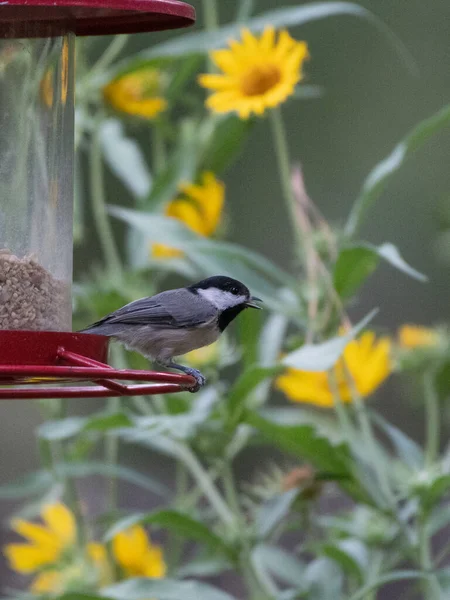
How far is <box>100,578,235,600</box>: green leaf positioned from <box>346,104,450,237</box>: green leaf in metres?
1.25

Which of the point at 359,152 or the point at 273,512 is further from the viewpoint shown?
the point at 359,152

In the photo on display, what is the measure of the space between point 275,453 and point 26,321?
201 inches

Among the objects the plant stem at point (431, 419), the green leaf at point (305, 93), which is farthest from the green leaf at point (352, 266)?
the green leaf at point (305, 93)

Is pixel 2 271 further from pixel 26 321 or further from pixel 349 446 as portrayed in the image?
pixel 349 446

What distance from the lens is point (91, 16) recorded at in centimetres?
304

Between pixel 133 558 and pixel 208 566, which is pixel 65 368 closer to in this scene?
pixel 208 566

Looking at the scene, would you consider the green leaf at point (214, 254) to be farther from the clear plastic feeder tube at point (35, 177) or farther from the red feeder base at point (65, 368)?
the red feeder base at point (65, 368)

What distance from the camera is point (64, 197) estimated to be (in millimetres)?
3217

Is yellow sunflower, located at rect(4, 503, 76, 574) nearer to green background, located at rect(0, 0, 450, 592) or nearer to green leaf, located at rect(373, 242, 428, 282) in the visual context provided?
green leaf, located at rect(373, 242, 428, 282)

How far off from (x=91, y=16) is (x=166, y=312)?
900 mm

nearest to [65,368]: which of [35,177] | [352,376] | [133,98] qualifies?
[35,177]

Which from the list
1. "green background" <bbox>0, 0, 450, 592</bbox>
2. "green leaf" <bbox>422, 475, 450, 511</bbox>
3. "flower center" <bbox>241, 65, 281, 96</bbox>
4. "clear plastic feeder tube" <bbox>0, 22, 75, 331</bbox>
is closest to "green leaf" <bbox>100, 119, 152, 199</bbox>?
"flower center" <bbox>241, 65, 281, 96</bbox>

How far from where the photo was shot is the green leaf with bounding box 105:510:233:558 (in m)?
3.50

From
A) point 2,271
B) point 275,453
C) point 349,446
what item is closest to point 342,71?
point 275,453
